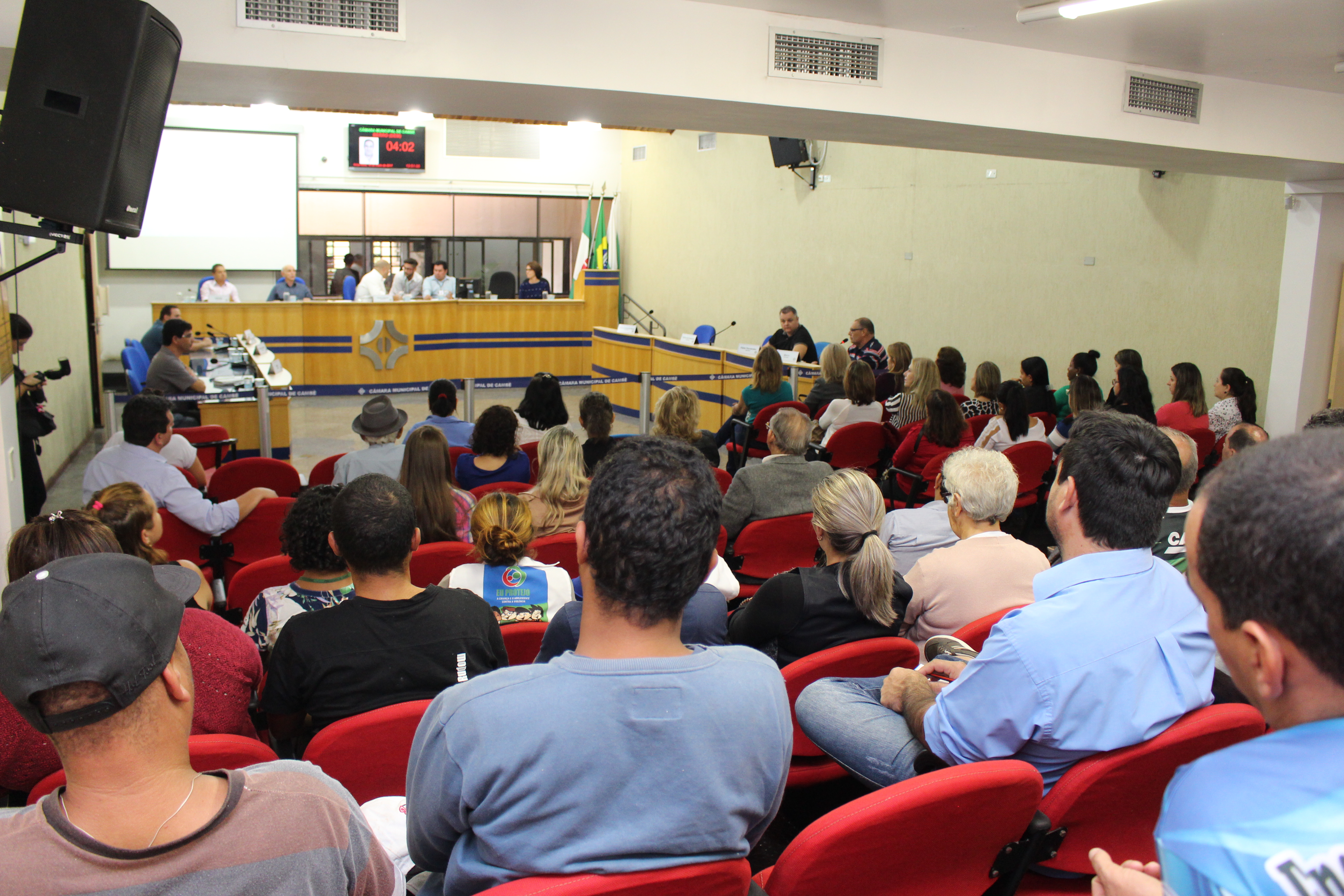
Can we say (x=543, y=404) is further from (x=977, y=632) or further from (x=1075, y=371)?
(x=1075, y=371)

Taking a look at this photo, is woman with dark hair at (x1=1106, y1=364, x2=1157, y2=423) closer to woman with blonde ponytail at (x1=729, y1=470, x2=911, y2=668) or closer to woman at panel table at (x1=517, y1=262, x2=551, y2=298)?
woman with blonde ponytail at (x1=729, y1=470, x2=911, y2=668)

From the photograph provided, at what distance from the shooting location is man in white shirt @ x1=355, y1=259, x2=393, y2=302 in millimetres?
12602

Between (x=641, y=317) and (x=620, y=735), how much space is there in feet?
47.3

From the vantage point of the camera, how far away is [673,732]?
122cm

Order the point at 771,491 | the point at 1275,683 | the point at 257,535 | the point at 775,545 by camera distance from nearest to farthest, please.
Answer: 1. the point at 1275,683
2. the point at 775,545
3. the point at 771,491
4. the point at 257,535

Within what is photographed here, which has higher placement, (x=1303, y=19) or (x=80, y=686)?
(x=1303, y=19)

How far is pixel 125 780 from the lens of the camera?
42.6 inches

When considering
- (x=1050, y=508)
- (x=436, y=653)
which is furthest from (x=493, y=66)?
(x=1050, y=508)

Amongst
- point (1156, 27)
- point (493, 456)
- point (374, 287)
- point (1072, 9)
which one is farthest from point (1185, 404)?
point (374, 287)

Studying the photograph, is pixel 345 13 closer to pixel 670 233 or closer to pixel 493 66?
pixel 493 66

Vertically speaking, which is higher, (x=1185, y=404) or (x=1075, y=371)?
(x=1075, y=371)

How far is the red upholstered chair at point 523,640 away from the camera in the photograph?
2.42m

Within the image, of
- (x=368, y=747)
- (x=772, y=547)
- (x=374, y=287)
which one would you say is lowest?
(x=772, y=547)

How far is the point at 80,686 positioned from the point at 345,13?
11.8ft
